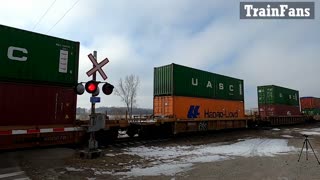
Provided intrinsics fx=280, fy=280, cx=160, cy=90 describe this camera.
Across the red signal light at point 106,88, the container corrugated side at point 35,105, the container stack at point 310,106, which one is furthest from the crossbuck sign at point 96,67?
the container stack at point 310,106

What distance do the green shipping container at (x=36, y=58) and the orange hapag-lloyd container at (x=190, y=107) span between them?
26.8 feet

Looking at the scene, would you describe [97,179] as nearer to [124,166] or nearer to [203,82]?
[124,166]

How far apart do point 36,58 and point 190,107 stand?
11689mm

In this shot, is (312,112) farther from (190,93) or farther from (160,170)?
(160,170)

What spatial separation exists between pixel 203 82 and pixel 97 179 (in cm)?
1538

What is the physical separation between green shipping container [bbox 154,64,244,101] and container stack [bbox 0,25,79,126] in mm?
8231

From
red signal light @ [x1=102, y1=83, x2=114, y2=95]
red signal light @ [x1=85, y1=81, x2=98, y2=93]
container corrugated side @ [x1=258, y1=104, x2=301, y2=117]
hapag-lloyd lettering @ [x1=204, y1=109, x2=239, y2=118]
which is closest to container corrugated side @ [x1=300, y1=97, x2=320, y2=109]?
container corrugated side @ [x1=258, y1=104, x2=301, y2=117]

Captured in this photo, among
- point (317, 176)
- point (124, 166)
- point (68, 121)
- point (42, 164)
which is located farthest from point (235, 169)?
point (68, 121)

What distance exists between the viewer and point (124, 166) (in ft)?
28.5

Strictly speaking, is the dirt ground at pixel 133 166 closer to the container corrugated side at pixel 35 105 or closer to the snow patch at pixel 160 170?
the snow patch at pixel 160 170

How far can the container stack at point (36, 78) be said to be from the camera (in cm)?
993

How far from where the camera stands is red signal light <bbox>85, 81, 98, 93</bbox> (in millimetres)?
9773

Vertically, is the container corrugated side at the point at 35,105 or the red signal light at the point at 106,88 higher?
the red signal light at the point at 106,88

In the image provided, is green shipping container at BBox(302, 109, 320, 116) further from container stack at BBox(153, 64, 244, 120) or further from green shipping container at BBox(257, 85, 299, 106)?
container stack at BBox(153, 64, 244, 120)
